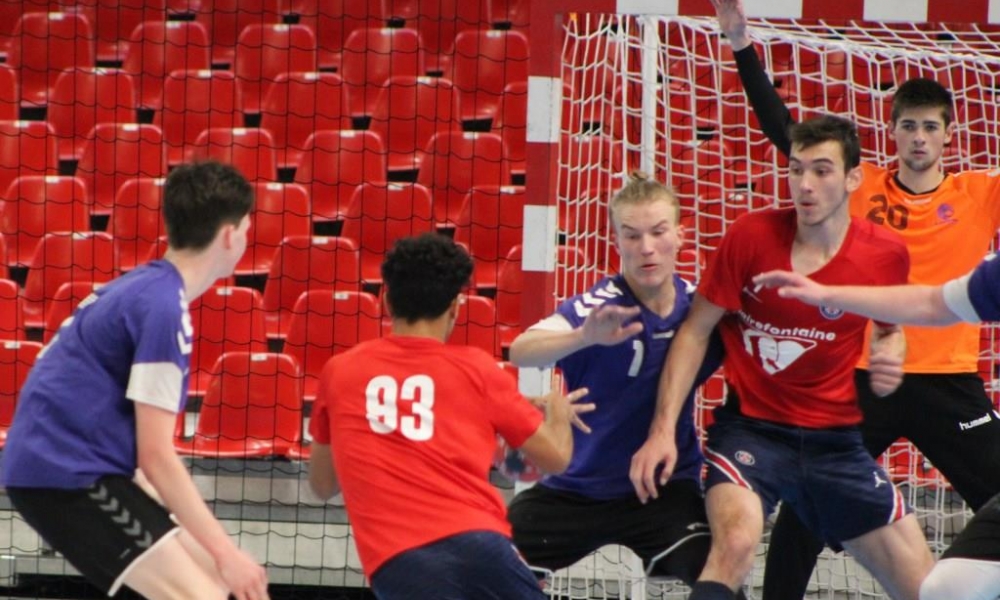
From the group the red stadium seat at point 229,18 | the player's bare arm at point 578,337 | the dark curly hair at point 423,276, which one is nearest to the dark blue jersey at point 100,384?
the dark curly hair at point 423,276

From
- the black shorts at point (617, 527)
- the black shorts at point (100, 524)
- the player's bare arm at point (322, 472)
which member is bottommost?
the black shorts at point (617, 527)

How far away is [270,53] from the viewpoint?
10.1 meters

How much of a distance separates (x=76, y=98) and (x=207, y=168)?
21.1 ft

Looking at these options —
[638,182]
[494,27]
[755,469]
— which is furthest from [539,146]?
[494,27]

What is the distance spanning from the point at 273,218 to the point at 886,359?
5.05 meters

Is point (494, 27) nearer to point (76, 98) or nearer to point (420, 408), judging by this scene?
point (76, 98)

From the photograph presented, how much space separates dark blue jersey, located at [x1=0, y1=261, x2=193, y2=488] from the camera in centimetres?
357

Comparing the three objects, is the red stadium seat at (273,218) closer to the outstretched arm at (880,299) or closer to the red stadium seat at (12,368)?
the red stadium seat at (12,368)

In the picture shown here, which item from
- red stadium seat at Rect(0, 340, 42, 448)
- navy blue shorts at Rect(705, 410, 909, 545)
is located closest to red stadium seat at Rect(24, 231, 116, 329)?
red stadium seat at Rect(0, 340, 42, 448)

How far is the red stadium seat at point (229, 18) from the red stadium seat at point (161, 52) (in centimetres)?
21

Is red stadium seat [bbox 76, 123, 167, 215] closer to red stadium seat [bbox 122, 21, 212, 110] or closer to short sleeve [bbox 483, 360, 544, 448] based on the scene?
red stadium seat [bbox 122, 21, 212, 110]

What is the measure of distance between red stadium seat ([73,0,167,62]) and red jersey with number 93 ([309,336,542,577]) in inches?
296

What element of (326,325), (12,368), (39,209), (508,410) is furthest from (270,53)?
(508,410)

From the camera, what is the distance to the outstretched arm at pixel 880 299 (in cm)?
376
